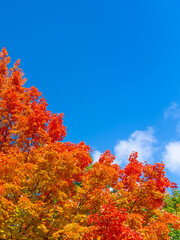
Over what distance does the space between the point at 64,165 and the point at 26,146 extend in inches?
346

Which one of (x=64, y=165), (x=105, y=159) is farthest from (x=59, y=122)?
(x=64, y=165)

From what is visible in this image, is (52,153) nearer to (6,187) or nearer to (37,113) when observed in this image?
(6,187)

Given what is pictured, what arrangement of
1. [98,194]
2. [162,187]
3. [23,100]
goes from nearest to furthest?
[98,194]
[162,187]
[23,100]

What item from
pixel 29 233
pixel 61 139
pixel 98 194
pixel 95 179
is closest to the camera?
pixel 29 233

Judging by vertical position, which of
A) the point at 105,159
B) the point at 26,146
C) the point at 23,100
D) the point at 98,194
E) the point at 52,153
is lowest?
the point at 98,194

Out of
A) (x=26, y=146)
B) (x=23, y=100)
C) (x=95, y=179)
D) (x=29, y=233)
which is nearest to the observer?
(x=29, y=233)

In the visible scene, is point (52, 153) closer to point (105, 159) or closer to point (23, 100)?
point (105, 159)

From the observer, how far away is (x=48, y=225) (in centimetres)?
1091

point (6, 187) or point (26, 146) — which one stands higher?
point (26, 146)

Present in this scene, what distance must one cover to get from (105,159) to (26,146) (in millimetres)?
7941

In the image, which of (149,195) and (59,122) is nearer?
(149,195)

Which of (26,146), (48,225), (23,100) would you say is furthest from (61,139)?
(48,225)

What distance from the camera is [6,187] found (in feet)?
32.4

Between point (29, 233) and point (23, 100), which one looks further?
point (23, 100)
